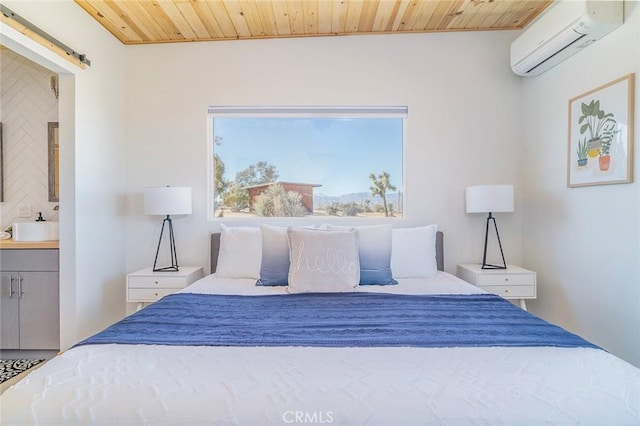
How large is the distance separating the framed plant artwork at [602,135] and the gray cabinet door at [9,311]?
4.20 m

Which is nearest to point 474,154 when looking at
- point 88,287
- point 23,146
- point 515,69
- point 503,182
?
point 503,182

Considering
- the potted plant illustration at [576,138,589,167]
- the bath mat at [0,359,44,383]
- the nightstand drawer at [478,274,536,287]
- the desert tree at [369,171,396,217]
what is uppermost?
the potted plant illustration at [576,138,589,167]

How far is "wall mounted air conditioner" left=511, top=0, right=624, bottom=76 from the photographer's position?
1.98 meters

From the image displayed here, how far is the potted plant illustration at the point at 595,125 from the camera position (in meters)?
2.09

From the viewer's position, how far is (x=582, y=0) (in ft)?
6.63

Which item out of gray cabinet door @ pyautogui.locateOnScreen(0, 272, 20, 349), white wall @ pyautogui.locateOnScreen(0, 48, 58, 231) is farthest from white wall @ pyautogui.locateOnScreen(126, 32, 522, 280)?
gray cabinet door @ pyautogui.locateOnScreen(0, 272, 20, 349)

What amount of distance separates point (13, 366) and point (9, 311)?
0.41 m

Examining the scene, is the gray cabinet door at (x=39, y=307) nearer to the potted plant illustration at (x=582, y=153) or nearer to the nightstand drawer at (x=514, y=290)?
the nightstand drawer at (x=514, y=290)

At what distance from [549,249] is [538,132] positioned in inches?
37.3

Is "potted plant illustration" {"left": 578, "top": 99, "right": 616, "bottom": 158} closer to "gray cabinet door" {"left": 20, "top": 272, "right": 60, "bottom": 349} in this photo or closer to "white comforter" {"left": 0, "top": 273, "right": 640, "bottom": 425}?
"white comforter" {"left": 0, "top": 273, "right": 640, "bottom": 425}

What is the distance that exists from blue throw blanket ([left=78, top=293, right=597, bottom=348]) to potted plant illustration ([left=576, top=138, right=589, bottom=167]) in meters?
1.19

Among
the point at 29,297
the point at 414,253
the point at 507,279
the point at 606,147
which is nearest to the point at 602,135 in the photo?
the point at 606,147

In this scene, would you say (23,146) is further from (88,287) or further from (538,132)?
(538,132)

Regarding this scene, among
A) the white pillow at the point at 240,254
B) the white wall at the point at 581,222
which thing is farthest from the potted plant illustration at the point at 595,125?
the white pillow at the point at 240,254
